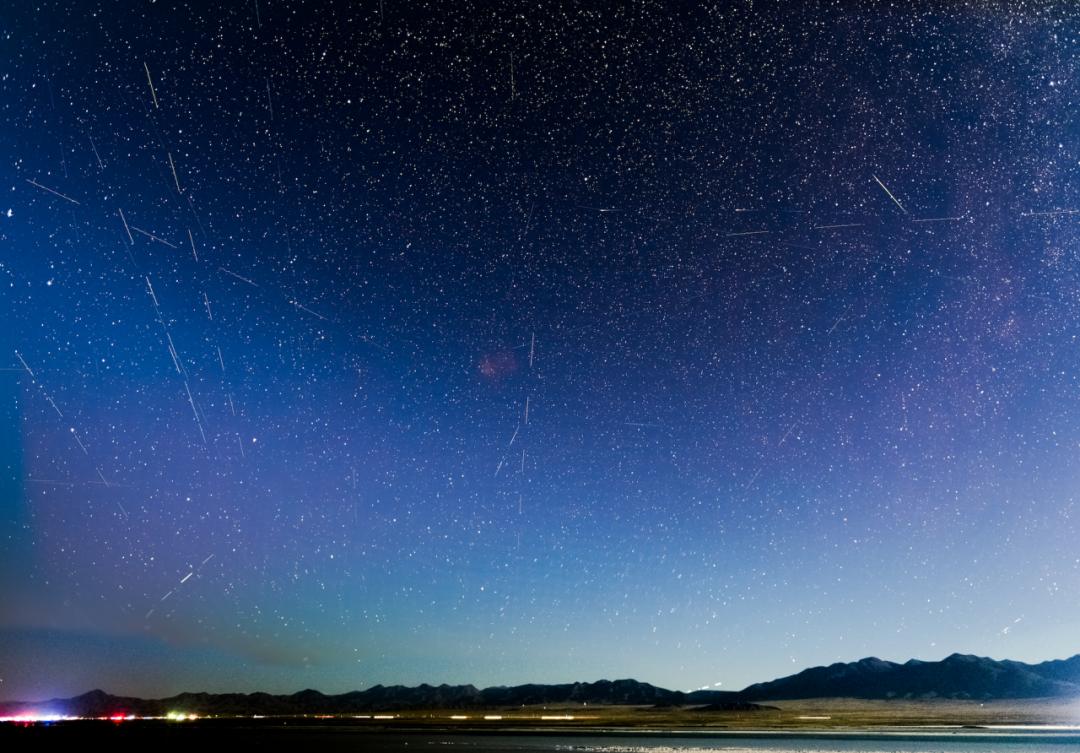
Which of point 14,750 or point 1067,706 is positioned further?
point 1067,706

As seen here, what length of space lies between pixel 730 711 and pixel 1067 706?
72478 millimetres

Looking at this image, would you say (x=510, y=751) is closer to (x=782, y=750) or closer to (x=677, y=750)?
(x=677, y=750)

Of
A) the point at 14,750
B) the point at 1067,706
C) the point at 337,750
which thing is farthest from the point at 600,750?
the point at 1067,706

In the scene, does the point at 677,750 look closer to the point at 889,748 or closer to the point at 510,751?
the point at 510,751

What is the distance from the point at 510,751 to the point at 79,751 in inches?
1220

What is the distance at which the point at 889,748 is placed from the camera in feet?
203

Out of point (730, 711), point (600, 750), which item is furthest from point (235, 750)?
point (730, 711)

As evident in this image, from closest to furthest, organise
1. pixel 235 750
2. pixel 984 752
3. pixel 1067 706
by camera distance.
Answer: pixel 984 752 < pixel 235 750 < pixel 1067 706

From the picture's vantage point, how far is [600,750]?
57438mm

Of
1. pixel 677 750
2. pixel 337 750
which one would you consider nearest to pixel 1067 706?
pixel 677 750

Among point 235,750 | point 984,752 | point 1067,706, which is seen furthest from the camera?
point 1067,706

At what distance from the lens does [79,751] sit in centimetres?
5975

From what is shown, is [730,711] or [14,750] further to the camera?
[730,711]

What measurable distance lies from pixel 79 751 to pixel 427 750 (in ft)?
81.7
